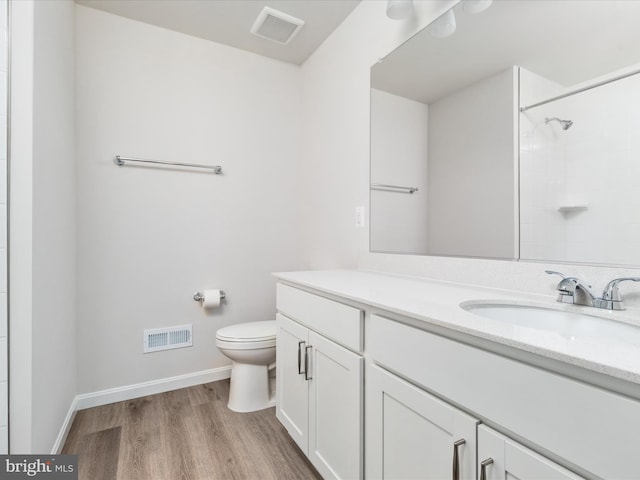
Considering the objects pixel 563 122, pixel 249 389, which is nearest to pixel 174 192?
pixel 249 389

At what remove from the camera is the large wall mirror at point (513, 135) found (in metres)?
0.91

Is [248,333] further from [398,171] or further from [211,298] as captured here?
[398,171]

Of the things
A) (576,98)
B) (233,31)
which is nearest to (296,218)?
(233,31)

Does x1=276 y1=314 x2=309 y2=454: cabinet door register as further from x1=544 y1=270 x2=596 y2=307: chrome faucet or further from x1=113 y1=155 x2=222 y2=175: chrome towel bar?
x1=113 y1=155 x2=222 y2=175: chrome towel bar

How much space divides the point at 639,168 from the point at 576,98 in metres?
0.28

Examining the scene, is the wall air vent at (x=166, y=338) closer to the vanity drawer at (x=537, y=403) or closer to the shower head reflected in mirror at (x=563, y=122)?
the vanity drawer at (x=537, y=403)

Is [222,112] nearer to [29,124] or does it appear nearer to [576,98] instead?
[29,124]

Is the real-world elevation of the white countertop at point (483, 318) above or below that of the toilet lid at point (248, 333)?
above

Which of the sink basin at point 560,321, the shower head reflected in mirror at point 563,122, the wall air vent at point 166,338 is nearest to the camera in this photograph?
the sink basin at point 560,321

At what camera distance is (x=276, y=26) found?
6.70ft

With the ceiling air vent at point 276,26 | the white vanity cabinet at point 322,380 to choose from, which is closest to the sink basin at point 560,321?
the white vanity cabinet at point 322,380

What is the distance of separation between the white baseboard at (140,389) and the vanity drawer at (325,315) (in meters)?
1.02

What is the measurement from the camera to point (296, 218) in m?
2.56

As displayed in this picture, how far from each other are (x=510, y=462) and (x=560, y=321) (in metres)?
0.45
